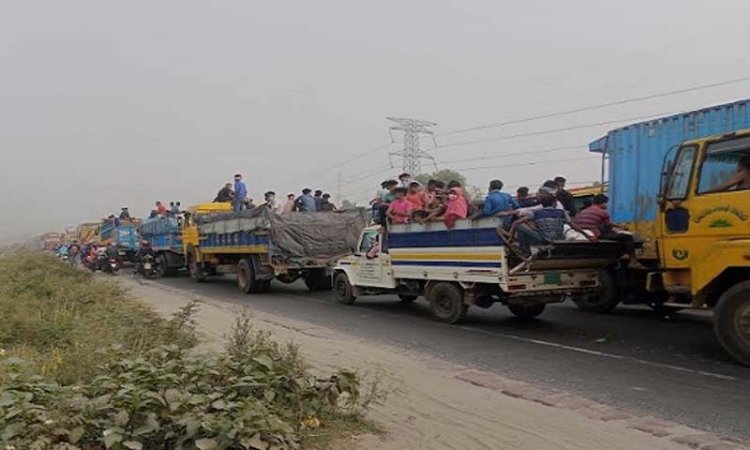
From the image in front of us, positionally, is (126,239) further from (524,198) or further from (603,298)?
(603,298)

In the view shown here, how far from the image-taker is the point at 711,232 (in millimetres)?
7391

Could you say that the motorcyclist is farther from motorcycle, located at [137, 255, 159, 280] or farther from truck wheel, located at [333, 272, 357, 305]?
truck wheel, located at [333, 272, 357, 305]

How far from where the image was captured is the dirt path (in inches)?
182

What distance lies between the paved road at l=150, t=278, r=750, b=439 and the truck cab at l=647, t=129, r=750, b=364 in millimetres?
607

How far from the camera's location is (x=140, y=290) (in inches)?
678

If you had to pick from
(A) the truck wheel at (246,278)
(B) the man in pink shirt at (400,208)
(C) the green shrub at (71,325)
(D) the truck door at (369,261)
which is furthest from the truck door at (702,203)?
(A) the truck wheel at (246,278)

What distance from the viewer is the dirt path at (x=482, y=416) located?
4617 mm

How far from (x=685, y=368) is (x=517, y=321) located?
12.6 feet

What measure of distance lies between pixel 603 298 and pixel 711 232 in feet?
12.6

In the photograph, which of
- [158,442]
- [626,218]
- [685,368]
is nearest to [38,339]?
[158,442]

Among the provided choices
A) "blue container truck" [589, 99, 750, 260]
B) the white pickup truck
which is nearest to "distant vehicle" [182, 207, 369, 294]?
the white pickup truck

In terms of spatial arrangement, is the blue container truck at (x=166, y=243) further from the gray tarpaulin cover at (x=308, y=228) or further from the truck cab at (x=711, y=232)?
the truck cab at (x=711, y=232)

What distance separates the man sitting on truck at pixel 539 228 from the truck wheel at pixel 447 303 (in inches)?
59.5

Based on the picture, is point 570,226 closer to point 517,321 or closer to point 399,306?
point 517,321
